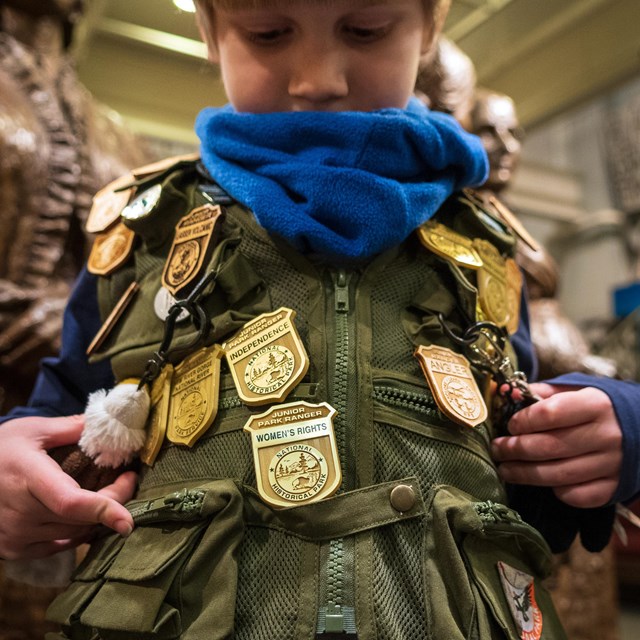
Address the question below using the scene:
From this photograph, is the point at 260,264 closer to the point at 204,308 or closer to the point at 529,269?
the point at 204,308

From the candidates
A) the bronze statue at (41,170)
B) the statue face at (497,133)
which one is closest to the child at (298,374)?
the bronze statue at (41,170)

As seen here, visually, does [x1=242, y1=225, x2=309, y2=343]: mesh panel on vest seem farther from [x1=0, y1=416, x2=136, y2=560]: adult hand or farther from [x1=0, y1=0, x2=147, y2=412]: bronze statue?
[x1=0, y1=0, x2=147, y2=412]: bronze statue

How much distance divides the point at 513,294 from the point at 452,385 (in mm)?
159

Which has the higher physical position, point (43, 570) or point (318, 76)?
point (318, 76)

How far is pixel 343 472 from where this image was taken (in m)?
0.47

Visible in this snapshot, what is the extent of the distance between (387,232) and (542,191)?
81.7 inches

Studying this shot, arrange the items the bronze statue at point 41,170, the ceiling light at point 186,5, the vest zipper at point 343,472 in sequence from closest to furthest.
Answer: the vest zipper at point 343,472 < the ceiling light at point 186,5 < the bronze statue at point 41,170

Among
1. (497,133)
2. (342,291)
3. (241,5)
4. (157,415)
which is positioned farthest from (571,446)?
(497,133)

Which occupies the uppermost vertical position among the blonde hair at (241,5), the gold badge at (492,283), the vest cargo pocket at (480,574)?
the blonde hair at (241,5)

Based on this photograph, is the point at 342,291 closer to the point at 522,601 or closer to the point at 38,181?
the point at 522,601

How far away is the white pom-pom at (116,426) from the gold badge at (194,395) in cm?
3

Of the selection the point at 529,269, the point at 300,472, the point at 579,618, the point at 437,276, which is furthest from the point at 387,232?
the point at 579,618

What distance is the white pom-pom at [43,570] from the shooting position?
0.56 meters

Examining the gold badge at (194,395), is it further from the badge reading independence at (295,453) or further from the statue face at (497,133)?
the statue face at (497,133)
